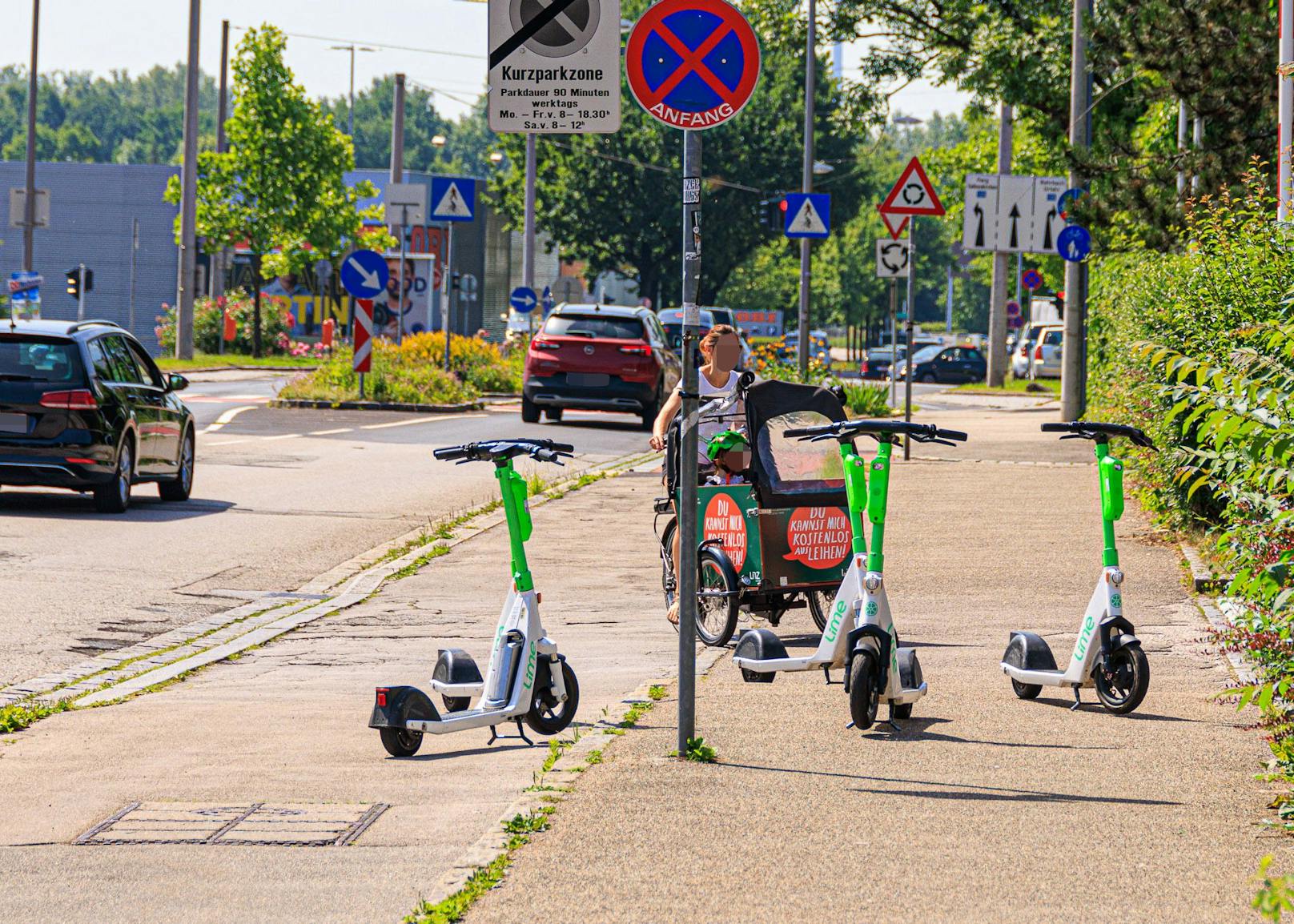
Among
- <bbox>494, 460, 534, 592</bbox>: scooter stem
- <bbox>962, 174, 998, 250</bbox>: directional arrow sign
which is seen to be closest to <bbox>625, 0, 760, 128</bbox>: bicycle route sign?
<bbox>494, 460, 534, 592</bbox>: scooter stem

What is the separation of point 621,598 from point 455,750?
456 cm

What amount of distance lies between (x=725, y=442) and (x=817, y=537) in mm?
793

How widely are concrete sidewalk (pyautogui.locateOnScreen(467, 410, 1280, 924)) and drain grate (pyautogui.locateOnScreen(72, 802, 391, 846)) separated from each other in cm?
64

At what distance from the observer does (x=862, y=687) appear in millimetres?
7043

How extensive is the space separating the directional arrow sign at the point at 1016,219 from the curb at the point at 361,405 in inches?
349

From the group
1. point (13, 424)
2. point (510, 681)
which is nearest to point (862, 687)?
point (510, 681)

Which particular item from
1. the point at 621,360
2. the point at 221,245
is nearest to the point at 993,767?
the point at 621,360

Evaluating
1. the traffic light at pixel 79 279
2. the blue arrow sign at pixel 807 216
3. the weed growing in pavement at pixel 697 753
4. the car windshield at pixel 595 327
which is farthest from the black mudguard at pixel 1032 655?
the traffic light at pixel 79 279

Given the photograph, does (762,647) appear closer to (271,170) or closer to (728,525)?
(728,525)

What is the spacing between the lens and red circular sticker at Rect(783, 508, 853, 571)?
31.0 ft

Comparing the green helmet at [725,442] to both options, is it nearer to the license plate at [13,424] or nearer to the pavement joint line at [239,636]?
the pavement joint line at [239,636]

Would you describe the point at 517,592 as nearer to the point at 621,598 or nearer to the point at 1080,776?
the point at 1080,776

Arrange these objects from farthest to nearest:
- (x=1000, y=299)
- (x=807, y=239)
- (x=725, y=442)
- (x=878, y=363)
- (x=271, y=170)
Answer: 1. (x=878, y=363)
2. (x=271, y=170)
3. (x=1000, y=299)
4. (x=807, y=239)
5. (x=725, y=442)

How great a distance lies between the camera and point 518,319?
2579 inches
